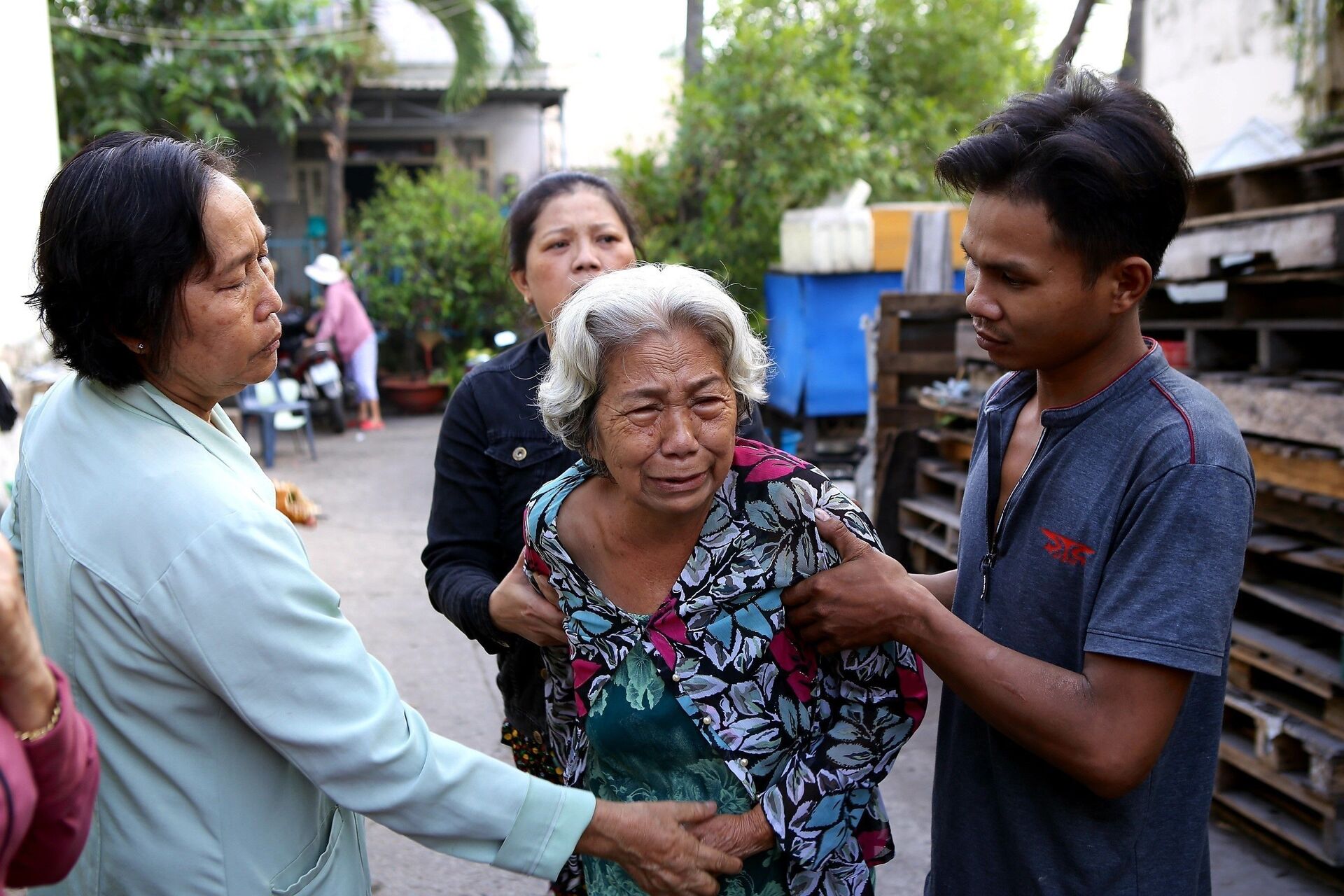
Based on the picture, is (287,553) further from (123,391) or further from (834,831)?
(834,831)

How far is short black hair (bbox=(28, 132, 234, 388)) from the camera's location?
1440 millimetres

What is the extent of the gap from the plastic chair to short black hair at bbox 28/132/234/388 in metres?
8.36

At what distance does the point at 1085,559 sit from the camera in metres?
1.55

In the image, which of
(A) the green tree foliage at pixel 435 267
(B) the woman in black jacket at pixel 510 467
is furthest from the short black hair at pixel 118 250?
(A) the green tree foliage at pixel 435 267

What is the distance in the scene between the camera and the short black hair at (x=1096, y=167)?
152cm

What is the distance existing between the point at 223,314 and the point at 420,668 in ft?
12.6

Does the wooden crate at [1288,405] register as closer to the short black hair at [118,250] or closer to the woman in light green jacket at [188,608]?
the woman in light green jacket at [188,608]

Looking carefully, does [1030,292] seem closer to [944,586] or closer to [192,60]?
[944,586]

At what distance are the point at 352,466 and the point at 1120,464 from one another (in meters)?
9.04

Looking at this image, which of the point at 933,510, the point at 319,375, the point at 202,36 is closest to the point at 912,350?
the point at 933,510

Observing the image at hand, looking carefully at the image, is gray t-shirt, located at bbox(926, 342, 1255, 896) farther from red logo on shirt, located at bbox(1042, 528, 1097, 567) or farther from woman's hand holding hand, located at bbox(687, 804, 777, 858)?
woman's hand holding hand, located at bbox(687, 804, 777, 858)

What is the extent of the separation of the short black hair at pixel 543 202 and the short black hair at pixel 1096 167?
111cm

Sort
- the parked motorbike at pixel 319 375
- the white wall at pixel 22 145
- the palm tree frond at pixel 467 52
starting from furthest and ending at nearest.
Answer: the palm tree frond at pixel 467 52
the parked motorbike at pixel 319 375
the white wall at pixel 22 145

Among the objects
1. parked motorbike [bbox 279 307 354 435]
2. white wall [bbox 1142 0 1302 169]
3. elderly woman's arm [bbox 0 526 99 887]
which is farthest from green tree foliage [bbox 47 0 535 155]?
elderly woman's arm [bbox 0 526 99 887]
